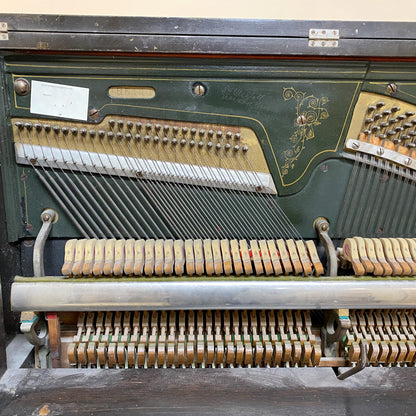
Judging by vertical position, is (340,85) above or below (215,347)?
above

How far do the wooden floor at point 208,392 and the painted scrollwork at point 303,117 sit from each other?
0.81 m

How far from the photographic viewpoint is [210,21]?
1307 millimetres

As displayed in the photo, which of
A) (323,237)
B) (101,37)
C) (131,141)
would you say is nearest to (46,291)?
(131,141)

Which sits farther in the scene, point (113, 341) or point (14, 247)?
point (14, 247)

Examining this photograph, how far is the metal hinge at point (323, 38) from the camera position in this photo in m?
1.32

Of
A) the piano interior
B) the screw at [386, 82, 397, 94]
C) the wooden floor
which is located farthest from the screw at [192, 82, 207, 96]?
the wooden floor

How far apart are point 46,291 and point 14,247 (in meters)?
0.35

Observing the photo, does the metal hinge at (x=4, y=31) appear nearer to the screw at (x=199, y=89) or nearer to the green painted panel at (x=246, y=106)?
the green painted panel at (x=246, y=106)

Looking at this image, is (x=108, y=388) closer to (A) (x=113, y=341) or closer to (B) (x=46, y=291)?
(A) (x=113, y=341)

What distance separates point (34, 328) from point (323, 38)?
1528 mm

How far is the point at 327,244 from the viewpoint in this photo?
147 cm

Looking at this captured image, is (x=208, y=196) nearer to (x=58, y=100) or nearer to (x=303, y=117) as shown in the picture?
(x=303, y=117)

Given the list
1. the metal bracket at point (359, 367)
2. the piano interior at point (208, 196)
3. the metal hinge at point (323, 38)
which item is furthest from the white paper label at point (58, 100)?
the metal bracket at point (359, 367)

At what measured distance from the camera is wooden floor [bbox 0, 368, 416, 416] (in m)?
1.13
